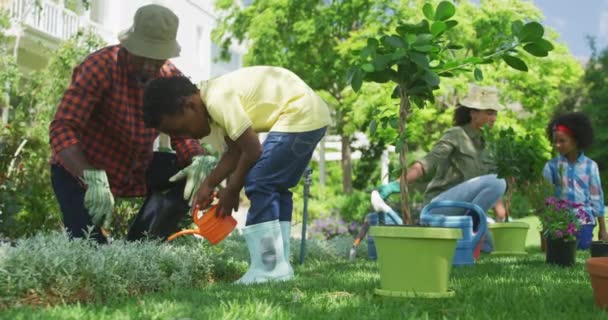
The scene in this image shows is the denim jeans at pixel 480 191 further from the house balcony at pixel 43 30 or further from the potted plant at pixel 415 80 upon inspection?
the house balcony at pixel 43 30

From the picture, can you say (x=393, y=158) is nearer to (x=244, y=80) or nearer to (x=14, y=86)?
(x=14, y=86)

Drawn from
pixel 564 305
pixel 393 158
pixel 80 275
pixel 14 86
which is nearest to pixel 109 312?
pixel 80 275

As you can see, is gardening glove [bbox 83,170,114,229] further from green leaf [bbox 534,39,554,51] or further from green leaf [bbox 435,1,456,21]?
green leaf [bbox 534,39,554,51]

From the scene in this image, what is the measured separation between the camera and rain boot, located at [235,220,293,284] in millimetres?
3344

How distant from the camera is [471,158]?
17.8ft

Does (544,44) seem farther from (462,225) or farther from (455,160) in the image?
(455,160)

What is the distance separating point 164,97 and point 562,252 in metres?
2.71

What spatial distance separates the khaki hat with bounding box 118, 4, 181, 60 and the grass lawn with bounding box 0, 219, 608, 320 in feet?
4.79

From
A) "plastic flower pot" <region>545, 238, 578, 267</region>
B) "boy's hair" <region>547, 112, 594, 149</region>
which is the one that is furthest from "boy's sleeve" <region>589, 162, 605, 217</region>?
"plastic flower pot" <region>545, 238, 578, 267</region>

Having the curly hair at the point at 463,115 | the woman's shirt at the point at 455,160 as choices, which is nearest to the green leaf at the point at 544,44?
the woman's shirt at the point at 455,160

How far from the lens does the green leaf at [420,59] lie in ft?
9.17

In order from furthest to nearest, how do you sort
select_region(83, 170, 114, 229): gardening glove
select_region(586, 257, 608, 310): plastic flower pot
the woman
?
the woman → select_region(83, 170, 114, 229): gardening glove → select_region(586, 257, 608, 310): plastic flower pot

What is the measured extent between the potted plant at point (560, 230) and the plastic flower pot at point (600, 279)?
1909 mm

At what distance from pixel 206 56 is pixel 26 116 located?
12.2m
